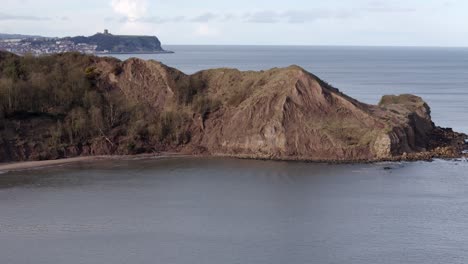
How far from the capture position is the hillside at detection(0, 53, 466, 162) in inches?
1917

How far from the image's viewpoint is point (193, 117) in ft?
174

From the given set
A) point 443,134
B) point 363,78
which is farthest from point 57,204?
point 363,78

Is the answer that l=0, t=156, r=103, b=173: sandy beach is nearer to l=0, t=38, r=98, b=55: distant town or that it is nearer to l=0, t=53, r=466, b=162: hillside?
l=0, t=53, r=466, b=162: hillside

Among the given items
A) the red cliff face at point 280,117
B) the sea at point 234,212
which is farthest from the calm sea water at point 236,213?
the red cliff face at point 280,117

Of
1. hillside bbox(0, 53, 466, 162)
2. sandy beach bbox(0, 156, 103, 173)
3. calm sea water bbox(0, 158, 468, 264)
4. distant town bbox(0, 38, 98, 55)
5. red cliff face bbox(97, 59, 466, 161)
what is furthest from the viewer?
distant town bbox(0, 38, 98, 55)

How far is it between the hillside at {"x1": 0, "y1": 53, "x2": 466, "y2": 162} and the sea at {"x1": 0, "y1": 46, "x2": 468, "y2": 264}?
2445mm

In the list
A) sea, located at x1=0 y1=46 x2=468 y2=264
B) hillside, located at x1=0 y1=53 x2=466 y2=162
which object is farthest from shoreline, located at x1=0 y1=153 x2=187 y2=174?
sea, located at x1=0 y1=46 x2=468 y2=264

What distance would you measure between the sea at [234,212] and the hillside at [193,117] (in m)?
2.45

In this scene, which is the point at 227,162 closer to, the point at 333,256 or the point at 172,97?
the point at 172,97

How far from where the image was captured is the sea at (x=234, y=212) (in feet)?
90.1

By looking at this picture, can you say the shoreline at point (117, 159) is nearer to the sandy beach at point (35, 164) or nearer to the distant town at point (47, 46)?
the sandy beach at point (35, 164)

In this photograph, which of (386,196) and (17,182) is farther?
(17,182)

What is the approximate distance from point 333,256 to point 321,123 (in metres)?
23.4

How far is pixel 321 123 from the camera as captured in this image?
1956 inches
